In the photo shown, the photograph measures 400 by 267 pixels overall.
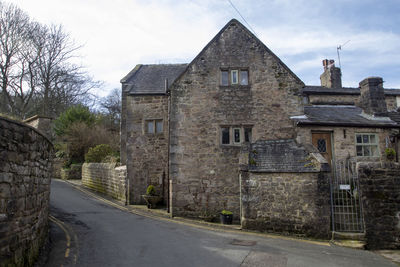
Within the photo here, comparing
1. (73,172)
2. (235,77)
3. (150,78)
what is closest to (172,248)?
(235,77)

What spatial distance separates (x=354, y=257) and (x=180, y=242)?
17.1ft

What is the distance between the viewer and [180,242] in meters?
9.21

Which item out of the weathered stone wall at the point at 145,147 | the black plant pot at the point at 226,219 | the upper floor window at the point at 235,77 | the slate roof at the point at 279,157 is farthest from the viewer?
the weathered stone wall at the point at 145,147

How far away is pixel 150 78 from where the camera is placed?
20031 millimetres

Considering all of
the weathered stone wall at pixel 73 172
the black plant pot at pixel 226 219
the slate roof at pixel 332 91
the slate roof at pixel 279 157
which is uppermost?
the slate roof at pixel 332 91

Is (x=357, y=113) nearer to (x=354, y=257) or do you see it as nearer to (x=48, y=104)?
(x=354, y=257)

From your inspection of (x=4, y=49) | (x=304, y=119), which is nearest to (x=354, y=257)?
(x=304, y=119)

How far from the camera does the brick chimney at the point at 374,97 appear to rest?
15617 mm

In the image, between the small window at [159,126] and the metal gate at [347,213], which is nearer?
the metal gate at [347,213]

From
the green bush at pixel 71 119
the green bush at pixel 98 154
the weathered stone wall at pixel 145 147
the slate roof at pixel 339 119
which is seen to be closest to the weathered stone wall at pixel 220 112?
the slate roof at pixel 339 119

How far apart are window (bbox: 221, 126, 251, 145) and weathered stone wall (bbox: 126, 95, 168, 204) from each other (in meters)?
4.46

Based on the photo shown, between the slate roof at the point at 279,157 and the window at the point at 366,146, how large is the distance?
13.6ft

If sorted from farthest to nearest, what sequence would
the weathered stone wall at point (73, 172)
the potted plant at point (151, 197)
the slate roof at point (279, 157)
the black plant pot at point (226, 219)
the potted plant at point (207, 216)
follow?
the weathered stone wall at point (73, 172), the potted plant at point (151, 197), the potted plant at point (207, 216), the black plant pot at point (226, 219), the slate roof at point (279, 157)

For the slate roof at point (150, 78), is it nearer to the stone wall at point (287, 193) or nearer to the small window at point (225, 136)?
the small window at point (225, 136)
